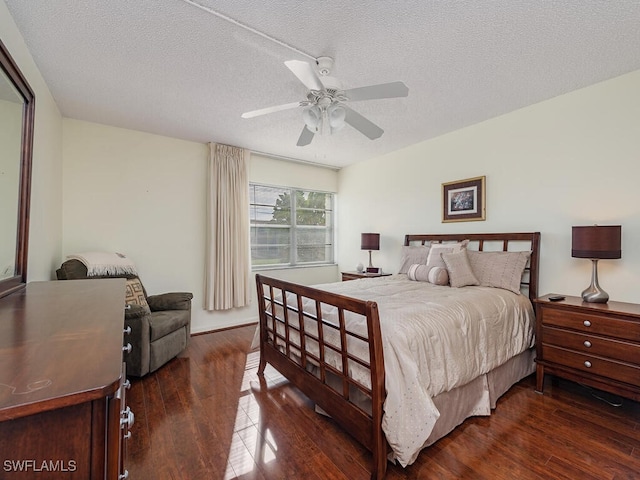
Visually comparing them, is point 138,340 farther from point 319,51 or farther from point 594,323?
point 594,323

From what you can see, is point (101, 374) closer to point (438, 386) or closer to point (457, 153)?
point (438, 386)

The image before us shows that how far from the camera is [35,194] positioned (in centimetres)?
226

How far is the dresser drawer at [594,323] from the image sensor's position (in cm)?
207

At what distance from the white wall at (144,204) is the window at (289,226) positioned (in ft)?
2.13

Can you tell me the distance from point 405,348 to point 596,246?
1.90m

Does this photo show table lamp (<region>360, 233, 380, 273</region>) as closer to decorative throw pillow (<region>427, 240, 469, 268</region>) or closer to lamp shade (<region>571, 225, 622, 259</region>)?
decorative throw pillow (<region>427, 240, 469, 268</region>)

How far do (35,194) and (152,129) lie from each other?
65.6 inches

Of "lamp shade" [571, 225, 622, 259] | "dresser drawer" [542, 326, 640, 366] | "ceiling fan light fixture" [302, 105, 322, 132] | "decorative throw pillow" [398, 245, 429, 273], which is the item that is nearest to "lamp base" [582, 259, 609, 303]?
"lamp shade" [571, 225, 622, 259]

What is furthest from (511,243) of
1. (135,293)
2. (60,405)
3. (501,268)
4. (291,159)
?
(135,293)

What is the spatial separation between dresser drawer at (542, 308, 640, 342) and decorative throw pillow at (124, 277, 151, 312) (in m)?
3.66

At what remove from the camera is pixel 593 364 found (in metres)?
2.23

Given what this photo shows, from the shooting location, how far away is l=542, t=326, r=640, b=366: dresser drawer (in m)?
2.07

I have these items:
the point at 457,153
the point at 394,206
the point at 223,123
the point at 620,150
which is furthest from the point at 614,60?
the point at 223,123

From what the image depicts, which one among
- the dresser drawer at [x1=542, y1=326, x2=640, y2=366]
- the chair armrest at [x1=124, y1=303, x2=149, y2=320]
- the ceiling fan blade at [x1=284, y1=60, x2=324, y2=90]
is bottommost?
the dresser drawer at [x1=542, y1=326, x2=640, y2=366]
